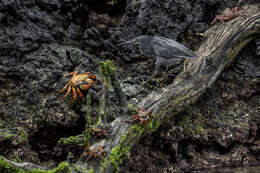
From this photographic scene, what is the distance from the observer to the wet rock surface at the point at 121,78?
287cm

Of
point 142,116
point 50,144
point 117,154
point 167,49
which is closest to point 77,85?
point 50,144

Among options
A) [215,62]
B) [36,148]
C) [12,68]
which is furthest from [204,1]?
[36,148]

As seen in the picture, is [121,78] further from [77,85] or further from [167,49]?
[167,49]

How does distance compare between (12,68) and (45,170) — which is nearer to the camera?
(45,170)

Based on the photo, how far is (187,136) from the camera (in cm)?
303

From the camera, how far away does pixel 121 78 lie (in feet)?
11.7

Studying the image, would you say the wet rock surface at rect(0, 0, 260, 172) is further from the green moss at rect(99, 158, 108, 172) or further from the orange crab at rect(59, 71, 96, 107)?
the green moss at rect(99, 158, 108, 172)

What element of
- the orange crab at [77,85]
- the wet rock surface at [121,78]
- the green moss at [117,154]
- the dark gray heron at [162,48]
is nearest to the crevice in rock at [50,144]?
the wet rock surface at [121,78]

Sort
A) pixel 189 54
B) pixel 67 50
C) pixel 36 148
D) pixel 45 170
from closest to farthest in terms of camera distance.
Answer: pixel 45 170 < pixel 189 54 < pixel 36 148 < pixel 67 50

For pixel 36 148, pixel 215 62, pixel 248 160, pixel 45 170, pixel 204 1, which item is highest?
pixel 204 1

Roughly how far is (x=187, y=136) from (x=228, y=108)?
0.95 m

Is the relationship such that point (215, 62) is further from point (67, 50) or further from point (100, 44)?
point (67, 50)

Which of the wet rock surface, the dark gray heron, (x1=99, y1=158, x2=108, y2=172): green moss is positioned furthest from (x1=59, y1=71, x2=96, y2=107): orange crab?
(x1=99, y1=158, x2=108, y2=172): green moss

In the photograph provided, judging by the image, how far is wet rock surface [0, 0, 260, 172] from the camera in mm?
2867
